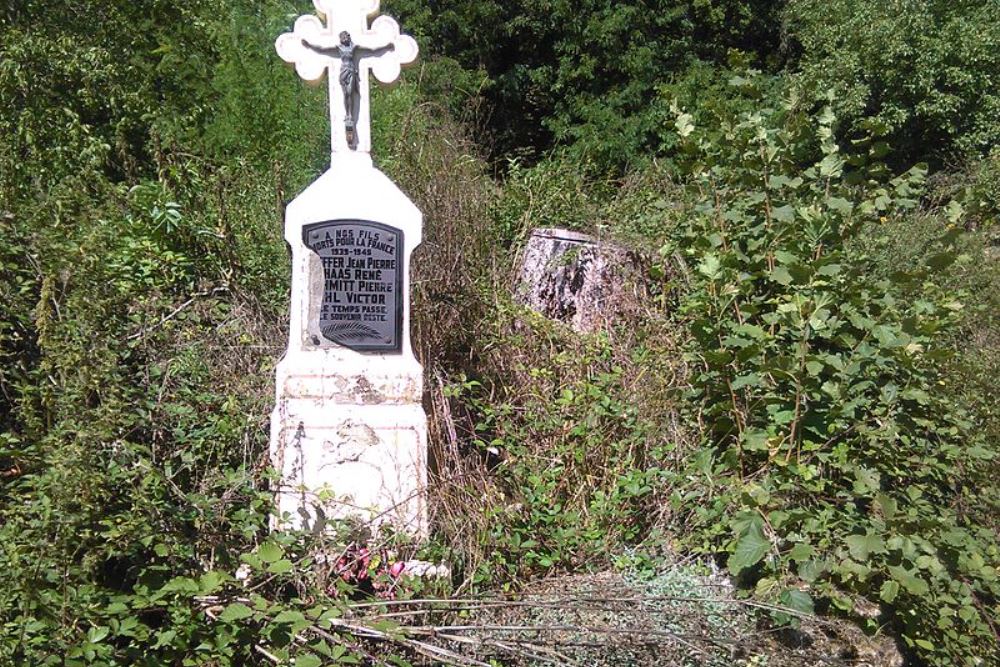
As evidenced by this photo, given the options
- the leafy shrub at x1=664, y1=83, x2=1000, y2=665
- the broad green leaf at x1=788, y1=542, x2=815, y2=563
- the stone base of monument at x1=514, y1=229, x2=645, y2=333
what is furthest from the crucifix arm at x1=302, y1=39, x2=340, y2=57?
the broad green leaf at x1=788, y1=542, x2=815, y2=563

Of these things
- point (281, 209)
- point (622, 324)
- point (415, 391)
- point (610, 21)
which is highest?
point (610, 21)

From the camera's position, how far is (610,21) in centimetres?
1329

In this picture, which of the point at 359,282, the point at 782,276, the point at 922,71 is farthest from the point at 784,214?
the point at 922,71

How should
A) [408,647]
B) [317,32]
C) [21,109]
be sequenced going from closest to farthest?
[408,647] < [317,32] < [21,109]

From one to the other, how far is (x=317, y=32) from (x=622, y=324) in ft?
9.05

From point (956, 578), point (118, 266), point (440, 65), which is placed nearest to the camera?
point (956, 578)

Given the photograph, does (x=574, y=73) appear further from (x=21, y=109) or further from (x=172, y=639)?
(x=172, y=639)

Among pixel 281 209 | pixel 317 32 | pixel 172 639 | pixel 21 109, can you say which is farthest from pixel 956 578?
pixel 21 109

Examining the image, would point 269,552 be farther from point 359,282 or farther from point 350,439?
point 359,282

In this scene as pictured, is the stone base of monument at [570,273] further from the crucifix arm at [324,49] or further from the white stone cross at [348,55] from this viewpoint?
the crucifix arm at [324,49]

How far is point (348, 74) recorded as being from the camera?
15.4 ft

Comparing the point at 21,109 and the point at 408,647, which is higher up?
the point at 21,109

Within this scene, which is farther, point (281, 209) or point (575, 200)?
point (575, 200)

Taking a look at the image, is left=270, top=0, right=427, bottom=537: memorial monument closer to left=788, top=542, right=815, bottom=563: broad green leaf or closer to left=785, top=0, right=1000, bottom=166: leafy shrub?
left=788, top=542, right=815, bottom=563: broad green leaf
